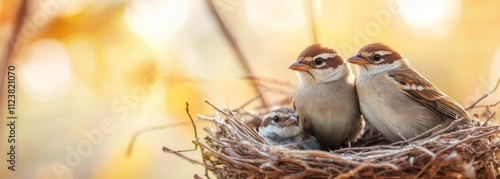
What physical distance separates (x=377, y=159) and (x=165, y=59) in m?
0.81

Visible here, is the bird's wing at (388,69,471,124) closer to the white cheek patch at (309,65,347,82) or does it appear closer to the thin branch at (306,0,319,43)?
the white cheek patch at (309,65,347,82)

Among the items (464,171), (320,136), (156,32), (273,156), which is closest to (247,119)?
(320,136)

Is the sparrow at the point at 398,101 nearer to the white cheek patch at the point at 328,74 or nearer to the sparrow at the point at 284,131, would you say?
the white cheek patch at the point at 328,74

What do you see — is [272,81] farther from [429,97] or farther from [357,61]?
[429,97]

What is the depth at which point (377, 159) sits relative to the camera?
5.51ft

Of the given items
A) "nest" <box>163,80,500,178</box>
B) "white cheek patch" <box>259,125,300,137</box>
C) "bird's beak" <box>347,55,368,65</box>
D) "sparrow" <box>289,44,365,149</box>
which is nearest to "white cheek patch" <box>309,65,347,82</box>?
"sparrow" <box>289,44,365,149</box>

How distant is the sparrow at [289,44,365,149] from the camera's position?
223cm

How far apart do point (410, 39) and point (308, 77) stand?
0.46 metres

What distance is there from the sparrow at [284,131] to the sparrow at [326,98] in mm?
86

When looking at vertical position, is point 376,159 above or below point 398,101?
below

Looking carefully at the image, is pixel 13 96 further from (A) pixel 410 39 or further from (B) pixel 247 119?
(A) pixel 410 39

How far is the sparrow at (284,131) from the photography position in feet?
7.13

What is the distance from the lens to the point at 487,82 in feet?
8.10

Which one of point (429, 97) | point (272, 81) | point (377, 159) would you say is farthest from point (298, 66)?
point (377, 159)
